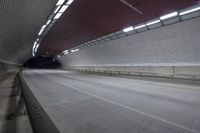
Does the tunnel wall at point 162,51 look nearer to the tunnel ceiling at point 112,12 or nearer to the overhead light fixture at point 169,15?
the overhead light fixture at point 169,15

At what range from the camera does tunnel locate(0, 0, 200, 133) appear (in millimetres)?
5121

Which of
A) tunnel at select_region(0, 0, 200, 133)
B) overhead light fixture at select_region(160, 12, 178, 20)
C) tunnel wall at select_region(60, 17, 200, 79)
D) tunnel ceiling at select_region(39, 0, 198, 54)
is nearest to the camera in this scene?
tunnel at select_region(0, 0, 200, 133)

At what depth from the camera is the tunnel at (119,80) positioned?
512cm

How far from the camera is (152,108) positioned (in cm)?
661

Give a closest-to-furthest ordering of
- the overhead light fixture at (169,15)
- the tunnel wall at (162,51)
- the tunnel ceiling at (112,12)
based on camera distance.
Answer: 1. the tunnel ceiling at (112,12)
2. the overhead light fixture at (169,15)
3. the tunnel wall at (162,51)

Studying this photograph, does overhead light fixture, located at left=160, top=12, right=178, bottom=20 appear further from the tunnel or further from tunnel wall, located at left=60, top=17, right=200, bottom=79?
tunnel wall, located at left=60, top=17, right=200, bottom=79

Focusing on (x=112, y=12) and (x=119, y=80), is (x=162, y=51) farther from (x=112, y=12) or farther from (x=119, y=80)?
(x=112, y=12)

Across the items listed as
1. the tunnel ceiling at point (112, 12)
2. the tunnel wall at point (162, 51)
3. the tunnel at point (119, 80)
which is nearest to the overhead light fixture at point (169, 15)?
the tunnel at point (119, 80)

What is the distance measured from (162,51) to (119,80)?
19.9 ft

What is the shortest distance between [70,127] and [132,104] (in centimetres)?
350

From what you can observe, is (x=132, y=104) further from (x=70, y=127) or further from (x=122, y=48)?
(x=122, y=48)

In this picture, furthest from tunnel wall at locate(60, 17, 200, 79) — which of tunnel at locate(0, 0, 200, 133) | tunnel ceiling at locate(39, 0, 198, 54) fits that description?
tunnel ceiling at locate(39, 0, 198, 54)

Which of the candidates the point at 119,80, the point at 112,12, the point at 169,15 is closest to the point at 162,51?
the point at 169,15

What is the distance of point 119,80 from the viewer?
60.9ft
